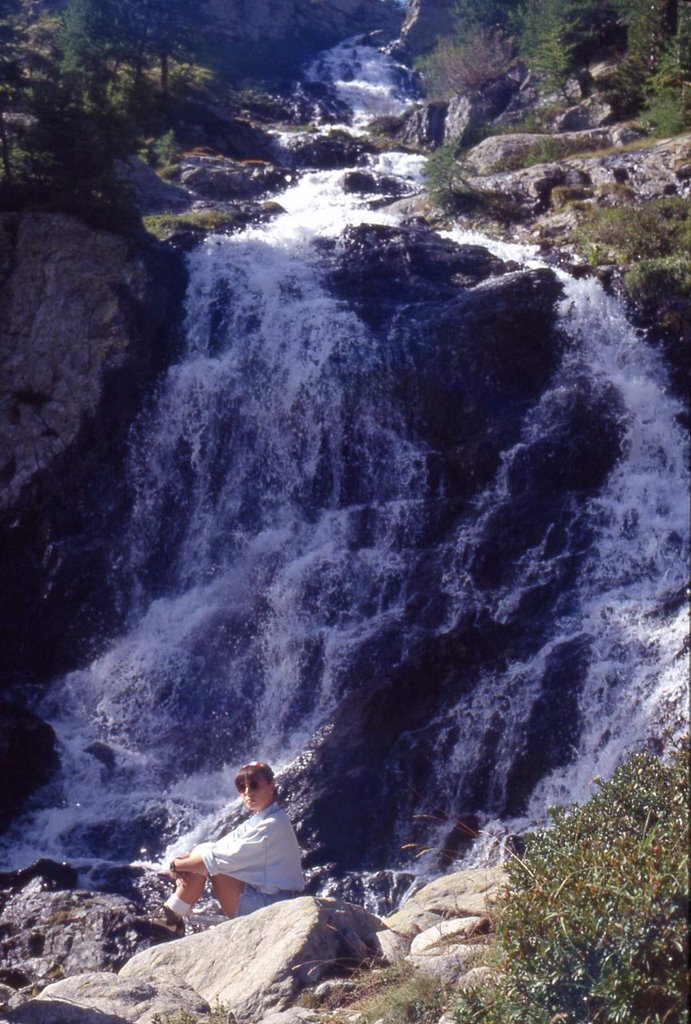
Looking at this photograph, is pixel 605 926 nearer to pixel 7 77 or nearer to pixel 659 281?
pixel 659 281

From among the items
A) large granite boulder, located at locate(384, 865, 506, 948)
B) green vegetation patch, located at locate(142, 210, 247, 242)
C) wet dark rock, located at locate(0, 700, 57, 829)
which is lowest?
wet dark rock, located at locate(0, 700, 57, 829)

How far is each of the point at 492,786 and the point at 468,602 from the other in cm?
248

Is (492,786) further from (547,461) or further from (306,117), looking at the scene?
(306,117)

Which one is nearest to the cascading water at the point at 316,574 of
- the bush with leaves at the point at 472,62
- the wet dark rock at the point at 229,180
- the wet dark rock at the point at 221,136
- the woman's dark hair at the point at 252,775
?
the woman's dark hair at the point at 252,775

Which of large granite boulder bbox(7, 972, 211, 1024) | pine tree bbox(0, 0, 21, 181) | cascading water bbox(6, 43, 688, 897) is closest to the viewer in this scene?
large granite boulder bbox(7, 972, 211, 1024)

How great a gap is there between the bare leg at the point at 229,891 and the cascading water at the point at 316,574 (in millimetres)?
4555

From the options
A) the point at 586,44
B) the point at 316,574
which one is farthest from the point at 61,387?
the point at 586,44

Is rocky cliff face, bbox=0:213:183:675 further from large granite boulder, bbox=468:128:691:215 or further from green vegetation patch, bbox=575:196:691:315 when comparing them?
large granite boulder, bbox=468:128:691:215

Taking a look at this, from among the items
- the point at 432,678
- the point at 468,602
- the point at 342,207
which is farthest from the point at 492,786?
the point at 342,207

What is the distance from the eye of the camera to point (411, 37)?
45.7 m

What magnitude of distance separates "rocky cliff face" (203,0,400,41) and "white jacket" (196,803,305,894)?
44625mm

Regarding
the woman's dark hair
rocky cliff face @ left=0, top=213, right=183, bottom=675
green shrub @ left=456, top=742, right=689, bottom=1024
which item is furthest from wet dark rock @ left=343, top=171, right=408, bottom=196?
green shrub @ left=456, top=742, right=689, bottom=1024

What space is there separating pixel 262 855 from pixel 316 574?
6966mm

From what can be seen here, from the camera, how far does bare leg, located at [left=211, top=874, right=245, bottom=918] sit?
6.47 meters
